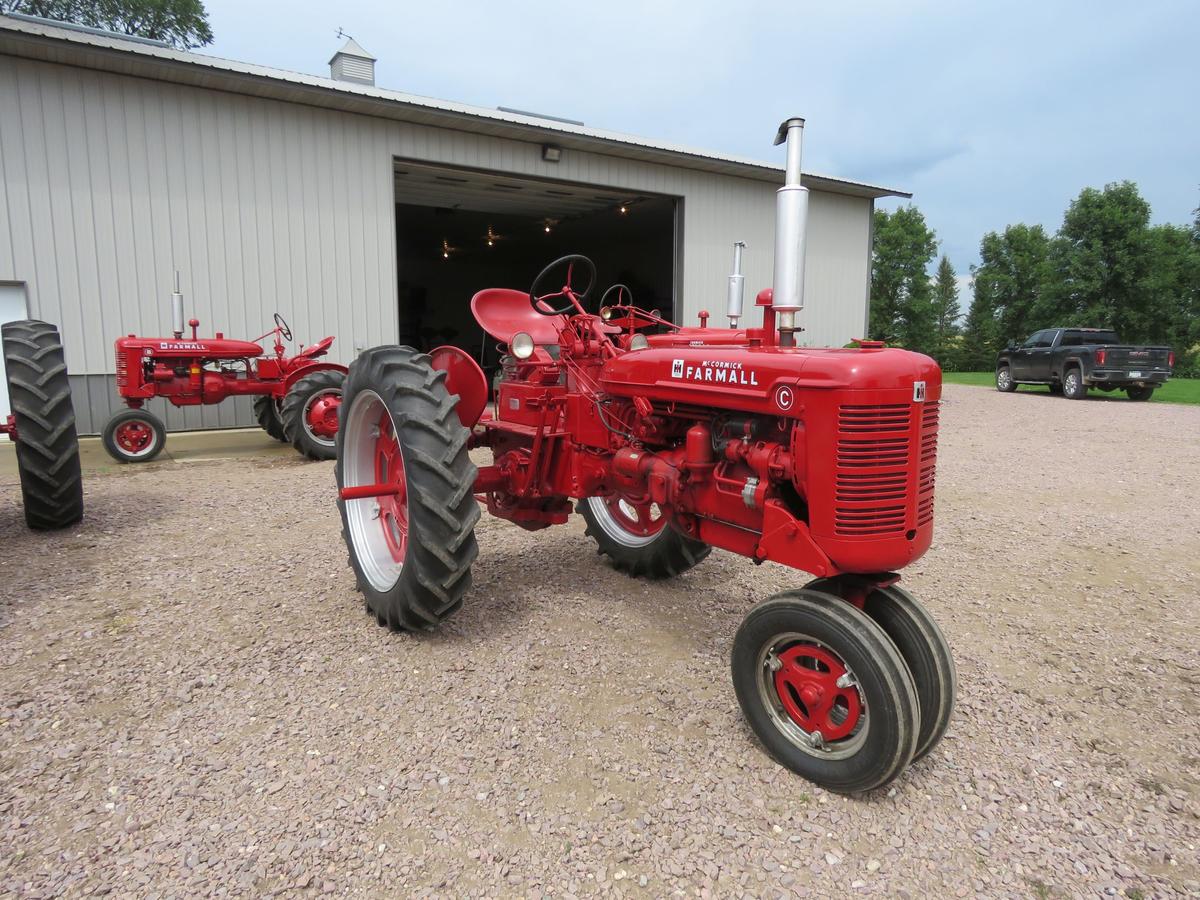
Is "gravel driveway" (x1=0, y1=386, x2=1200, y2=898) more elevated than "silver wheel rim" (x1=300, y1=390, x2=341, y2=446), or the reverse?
"silver wheel rim" (x1=300, y1=390, x2=341, y2=446)

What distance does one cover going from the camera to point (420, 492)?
2.85m

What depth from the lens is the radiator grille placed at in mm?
2152

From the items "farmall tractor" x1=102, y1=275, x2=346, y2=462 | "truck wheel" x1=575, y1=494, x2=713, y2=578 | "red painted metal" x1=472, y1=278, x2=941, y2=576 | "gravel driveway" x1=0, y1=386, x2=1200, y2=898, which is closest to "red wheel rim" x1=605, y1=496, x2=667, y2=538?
"truck wheel" x1=575, y1=494, x2=713, y2=578

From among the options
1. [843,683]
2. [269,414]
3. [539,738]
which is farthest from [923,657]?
[269,414]

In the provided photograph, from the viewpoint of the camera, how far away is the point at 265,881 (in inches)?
71.9

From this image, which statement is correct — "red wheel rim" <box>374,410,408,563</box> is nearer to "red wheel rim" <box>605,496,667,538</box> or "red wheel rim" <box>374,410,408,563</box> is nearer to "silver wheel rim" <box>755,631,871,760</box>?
"red wheel rim" <box>605,496,667,538</box>

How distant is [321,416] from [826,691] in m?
6.38

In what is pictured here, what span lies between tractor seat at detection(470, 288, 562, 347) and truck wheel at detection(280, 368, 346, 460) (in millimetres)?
4066

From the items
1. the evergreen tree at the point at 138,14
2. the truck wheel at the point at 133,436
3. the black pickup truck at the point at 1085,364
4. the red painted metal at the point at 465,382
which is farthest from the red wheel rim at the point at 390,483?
the evergreen tree at the point at 138,14

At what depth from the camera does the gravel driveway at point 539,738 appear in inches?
74.9

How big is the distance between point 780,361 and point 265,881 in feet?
6.54

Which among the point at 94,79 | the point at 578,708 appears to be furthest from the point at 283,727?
the point at 94,79

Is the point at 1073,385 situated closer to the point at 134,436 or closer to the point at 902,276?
the point at 134,436

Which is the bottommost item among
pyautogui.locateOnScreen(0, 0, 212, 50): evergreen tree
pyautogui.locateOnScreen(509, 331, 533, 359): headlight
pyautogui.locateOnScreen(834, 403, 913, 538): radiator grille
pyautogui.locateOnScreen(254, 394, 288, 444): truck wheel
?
pyautogui.locateOnScreen(254, 394, 288, 444): truck wheel
